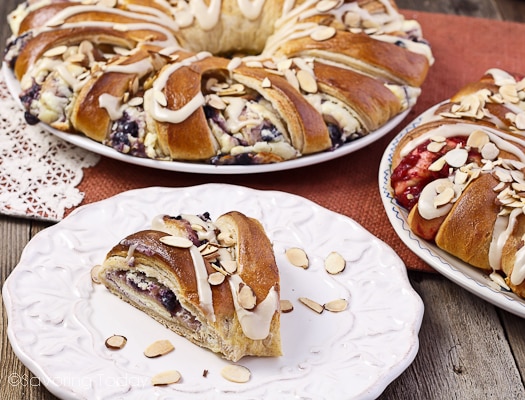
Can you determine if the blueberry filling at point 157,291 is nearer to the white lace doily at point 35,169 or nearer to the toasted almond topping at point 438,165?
the white lace doily at point 35,169

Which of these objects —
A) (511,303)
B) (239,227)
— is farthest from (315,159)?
(511,303)

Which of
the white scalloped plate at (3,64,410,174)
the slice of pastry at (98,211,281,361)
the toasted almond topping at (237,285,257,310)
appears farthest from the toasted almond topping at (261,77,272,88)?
the toasted almond topping at (237,285,257,310)

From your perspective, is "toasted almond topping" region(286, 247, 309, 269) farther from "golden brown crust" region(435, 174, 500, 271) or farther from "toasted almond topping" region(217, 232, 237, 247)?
"golden brown crust" region(435, 174, 500, 271)

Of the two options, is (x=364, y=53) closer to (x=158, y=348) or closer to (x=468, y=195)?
(x=468, y=195)

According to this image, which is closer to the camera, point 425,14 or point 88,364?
point 88,364

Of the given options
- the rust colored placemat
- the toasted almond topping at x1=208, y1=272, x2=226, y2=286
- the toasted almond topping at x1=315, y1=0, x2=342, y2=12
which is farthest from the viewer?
the toasted almond topping at x1=315, y1=0, x2=342, y2=12

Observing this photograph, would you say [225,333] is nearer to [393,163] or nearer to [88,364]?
[88,364]
